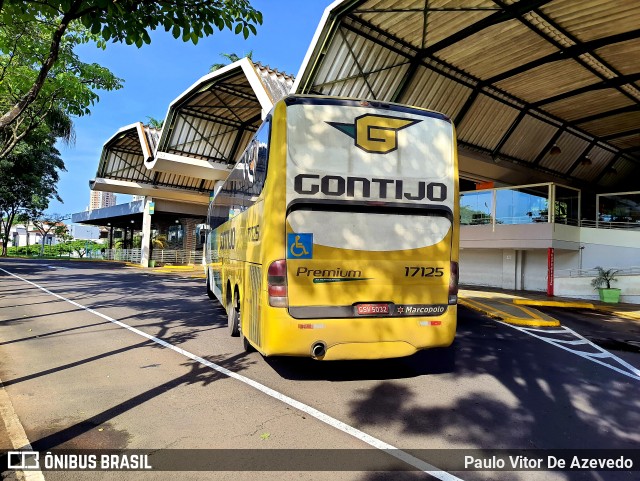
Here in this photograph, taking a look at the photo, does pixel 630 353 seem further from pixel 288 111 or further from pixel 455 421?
pixel 288 111

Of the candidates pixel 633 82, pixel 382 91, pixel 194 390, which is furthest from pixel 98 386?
pixel 633 82

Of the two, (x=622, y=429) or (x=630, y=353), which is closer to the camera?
(x=622, y=429)

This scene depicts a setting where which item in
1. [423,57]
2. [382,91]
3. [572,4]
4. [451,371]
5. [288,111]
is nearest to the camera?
[288,111]

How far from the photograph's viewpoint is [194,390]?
204 inches

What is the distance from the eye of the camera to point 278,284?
4.94 metres

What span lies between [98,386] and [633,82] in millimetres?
19533

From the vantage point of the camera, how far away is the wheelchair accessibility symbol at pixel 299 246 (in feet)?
16.3

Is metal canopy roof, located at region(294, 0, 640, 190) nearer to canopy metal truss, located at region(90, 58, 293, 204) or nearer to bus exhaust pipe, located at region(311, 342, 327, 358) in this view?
canopy metal truss, located at region(90, 58, 293, 204)

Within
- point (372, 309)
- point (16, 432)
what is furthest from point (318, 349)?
point (16, 432)

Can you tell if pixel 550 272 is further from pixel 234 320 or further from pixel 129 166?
pixel 129 166

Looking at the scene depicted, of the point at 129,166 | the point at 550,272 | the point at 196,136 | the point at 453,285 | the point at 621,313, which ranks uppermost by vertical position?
the point at 196,136

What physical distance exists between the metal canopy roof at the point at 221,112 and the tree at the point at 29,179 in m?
8.94

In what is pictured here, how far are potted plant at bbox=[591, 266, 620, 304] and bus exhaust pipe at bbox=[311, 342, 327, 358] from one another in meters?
16.8

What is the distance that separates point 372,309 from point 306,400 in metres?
1.37
